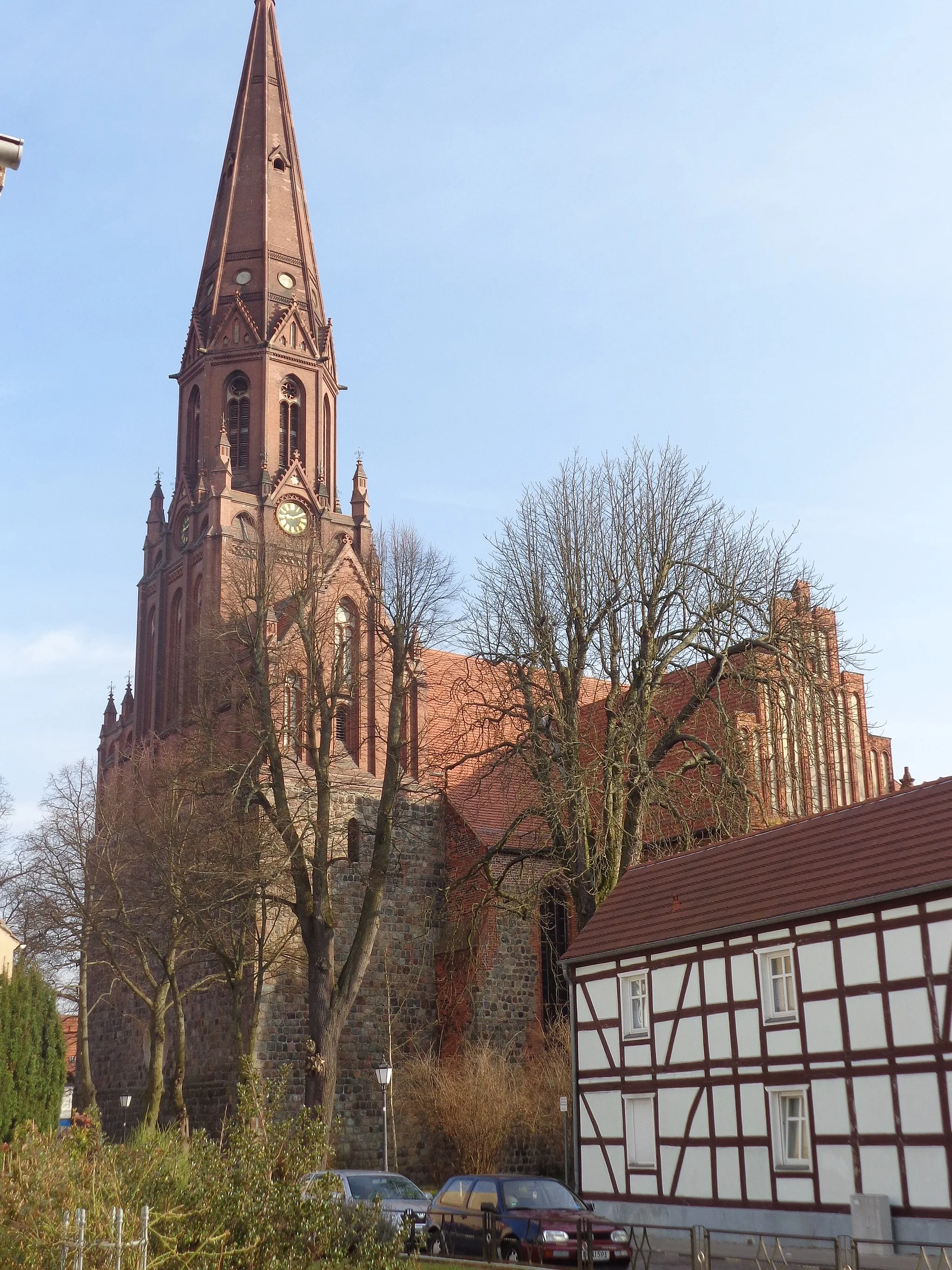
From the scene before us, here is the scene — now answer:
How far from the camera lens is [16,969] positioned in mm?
24094

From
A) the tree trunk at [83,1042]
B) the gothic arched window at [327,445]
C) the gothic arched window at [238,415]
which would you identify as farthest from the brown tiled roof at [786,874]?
the gothic arched window at [238,415]

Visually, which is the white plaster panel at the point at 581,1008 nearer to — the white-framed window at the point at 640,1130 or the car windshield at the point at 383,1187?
the white-framed window at the point at 640,1130

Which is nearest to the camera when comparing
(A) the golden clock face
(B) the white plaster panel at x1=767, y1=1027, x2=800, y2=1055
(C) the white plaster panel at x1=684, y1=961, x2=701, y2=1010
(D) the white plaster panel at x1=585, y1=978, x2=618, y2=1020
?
(B) the white plaster panel at x1=767, y1=1027, x2=800, y2=1055

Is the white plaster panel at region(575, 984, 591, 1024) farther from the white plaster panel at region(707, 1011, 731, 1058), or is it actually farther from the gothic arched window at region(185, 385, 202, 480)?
the gothic arched window at region(185, 385, 202, 480)

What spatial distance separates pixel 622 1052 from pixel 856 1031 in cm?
545

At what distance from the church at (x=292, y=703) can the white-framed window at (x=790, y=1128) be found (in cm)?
1071

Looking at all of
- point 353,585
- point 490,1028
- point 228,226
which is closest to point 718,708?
point 490,1028

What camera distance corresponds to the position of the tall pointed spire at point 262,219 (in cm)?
4856

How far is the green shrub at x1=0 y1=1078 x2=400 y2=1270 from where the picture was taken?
10.2 meters

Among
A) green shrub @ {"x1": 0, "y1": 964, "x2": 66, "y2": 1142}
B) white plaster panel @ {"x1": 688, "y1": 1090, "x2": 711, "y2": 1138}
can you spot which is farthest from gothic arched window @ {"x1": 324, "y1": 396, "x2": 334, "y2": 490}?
white plaster panel @ {"x1": 688, "y1": 1090, "x2": 711, "y2": 1138}

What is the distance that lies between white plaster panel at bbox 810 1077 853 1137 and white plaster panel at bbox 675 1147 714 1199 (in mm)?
2347

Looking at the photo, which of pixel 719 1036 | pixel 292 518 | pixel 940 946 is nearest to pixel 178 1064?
Result: pixel 719 1036

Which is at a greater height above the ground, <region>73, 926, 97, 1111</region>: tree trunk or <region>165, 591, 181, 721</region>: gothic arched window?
<region>165, 591, 181, 721</region>: gothic arched window

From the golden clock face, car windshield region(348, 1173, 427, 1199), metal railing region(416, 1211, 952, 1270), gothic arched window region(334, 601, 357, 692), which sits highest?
the golden clock face
